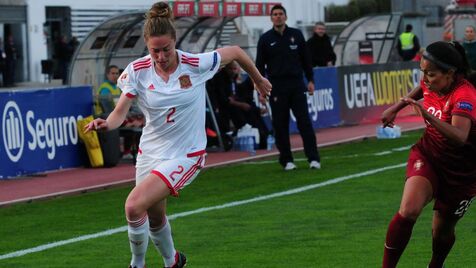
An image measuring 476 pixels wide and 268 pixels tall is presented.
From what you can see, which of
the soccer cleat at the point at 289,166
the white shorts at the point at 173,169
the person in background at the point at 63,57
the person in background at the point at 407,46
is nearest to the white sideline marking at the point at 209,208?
the soccer cleat at the point at 289,166

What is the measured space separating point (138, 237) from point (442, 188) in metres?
2.15

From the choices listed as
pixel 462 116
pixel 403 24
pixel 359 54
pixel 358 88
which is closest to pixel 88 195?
pixel 462 116

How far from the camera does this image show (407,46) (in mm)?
33938

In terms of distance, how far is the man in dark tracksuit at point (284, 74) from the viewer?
1739 cm

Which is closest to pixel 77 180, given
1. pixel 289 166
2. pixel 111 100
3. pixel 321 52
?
pixel 111 100

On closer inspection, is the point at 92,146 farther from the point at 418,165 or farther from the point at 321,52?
the point at 418,165

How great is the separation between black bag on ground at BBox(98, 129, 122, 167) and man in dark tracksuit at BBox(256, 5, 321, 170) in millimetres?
2833

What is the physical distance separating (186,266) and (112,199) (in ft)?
17.3

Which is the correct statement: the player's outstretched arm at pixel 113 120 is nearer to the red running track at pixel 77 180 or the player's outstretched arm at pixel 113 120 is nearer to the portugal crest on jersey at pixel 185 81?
the portugal crest on jersey at pixel 185 81

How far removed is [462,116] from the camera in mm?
8188

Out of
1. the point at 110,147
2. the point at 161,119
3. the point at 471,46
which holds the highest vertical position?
the point at 161,119

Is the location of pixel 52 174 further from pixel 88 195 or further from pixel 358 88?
pixel 358 88

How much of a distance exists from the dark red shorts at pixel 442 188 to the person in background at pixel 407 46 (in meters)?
25.3

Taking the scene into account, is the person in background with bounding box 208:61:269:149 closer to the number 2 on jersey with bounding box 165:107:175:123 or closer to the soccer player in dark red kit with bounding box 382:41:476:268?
the number 2 on jersey with bounding box 165:107:175:123
